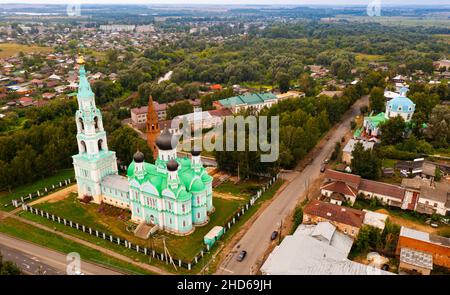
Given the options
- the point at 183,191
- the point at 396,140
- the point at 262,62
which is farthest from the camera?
the point at 262,62

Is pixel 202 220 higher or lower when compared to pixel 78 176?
lower

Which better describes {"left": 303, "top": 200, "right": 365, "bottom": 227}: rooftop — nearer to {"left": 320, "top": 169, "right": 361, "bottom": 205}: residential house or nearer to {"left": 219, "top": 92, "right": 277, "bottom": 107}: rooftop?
{"left": 320, "top": 169, "right": 361, "bottom": 205}: residential house

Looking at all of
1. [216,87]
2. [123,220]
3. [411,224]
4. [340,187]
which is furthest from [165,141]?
[216,87]

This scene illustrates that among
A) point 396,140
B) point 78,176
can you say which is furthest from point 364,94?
point 78,176

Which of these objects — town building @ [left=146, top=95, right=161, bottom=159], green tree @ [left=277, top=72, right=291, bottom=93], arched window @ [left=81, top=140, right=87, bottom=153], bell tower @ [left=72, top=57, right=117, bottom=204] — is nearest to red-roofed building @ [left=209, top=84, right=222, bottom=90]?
green tree @ [left=277, top=72, right=291, bottom=93]

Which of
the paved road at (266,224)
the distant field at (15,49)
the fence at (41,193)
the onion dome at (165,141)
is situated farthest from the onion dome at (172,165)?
the distant field at (15,49)

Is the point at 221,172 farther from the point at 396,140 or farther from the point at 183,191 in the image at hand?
the point at 396,140

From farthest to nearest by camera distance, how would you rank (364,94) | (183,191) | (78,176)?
(364,94), (78,176), (183,191)

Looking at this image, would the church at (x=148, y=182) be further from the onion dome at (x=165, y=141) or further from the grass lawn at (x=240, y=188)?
the grass lawn at (x=240, y=188)
